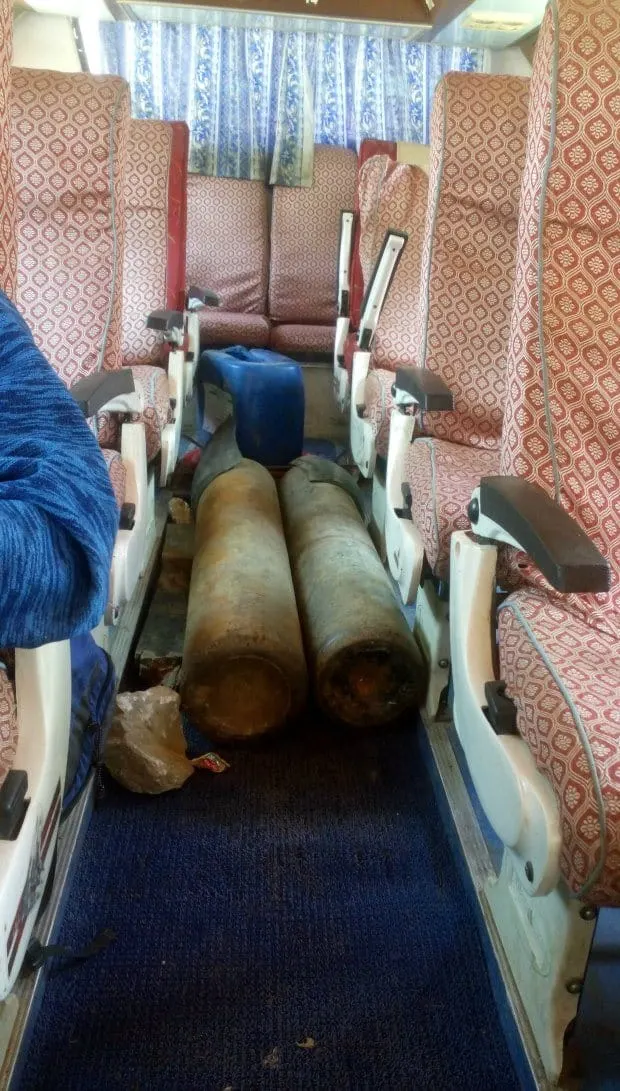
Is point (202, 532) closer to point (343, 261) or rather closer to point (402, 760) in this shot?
point (402, 760)

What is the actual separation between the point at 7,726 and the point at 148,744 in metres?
0.83

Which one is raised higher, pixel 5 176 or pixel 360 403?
pixel 5 176

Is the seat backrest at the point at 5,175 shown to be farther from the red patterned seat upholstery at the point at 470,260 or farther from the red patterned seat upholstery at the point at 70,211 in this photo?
the red patterned seat upholstery at the point at 470,260

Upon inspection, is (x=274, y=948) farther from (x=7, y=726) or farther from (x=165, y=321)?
(x=165, y=321)

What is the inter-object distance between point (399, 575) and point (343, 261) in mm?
1933

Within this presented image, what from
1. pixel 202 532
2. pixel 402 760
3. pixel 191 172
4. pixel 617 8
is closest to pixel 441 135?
pixel 617 8

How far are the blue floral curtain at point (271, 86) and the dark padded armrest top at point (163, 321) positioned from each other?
7.85ft

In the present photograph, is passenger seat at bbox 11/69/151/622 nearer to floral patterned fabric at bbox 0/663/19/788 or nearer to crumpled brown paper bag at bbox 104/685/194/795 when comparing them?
crumpled brown paper bag at bbox 104/685/194/795

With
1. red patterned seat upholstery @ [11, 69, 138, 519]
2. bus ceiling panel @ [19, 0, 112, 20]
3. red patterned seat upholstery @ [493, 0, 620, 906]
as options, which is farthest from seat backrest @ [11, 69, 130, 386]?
bus ceiling panel @ [19, 0, 112, 20]

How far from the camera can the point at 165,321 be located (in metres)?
2.46

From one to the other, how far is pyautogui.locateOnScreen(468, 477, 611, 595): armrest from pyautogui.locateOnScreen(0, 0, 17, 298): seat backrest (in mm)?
747

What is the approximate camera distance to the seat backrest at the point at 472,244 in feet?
6.37

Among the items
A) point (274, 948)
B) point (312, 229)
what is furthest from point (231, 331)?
point (274, 948)

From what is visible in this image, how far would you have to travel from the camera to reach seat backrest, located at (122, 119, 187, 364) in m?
2.72
